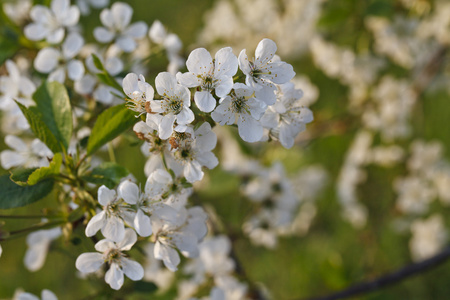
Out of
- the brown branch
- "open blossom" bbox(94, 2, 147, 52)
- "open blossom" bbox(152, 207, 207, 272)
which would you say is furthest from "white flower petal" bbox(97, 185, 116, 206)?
the brown branch

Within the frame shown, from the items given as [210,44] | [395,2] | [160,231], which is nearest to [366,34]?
[395,2]

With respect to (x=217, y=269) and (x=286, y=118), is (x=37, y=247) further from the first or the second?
(x=286, y=118)

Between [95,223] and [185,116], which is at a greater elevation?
[185,116]

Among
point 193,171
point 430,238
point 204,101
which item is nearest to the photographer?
point 204,101

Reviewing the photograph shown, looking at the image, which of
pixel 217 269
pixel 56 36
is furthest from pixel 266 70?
pixel 217 269

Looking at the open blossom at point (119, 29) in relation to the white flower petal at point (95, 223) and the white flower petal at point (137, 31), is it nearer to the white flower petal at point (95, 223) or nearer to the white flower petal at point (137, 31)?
the white flower petal at point (137, 31)

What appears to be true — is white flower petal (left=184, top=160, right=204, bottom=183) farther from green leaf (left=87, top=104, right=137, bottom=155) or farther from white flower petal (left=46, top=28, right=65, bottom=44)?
white flower petal (left=46, top=28, right=65, bottom=44)
